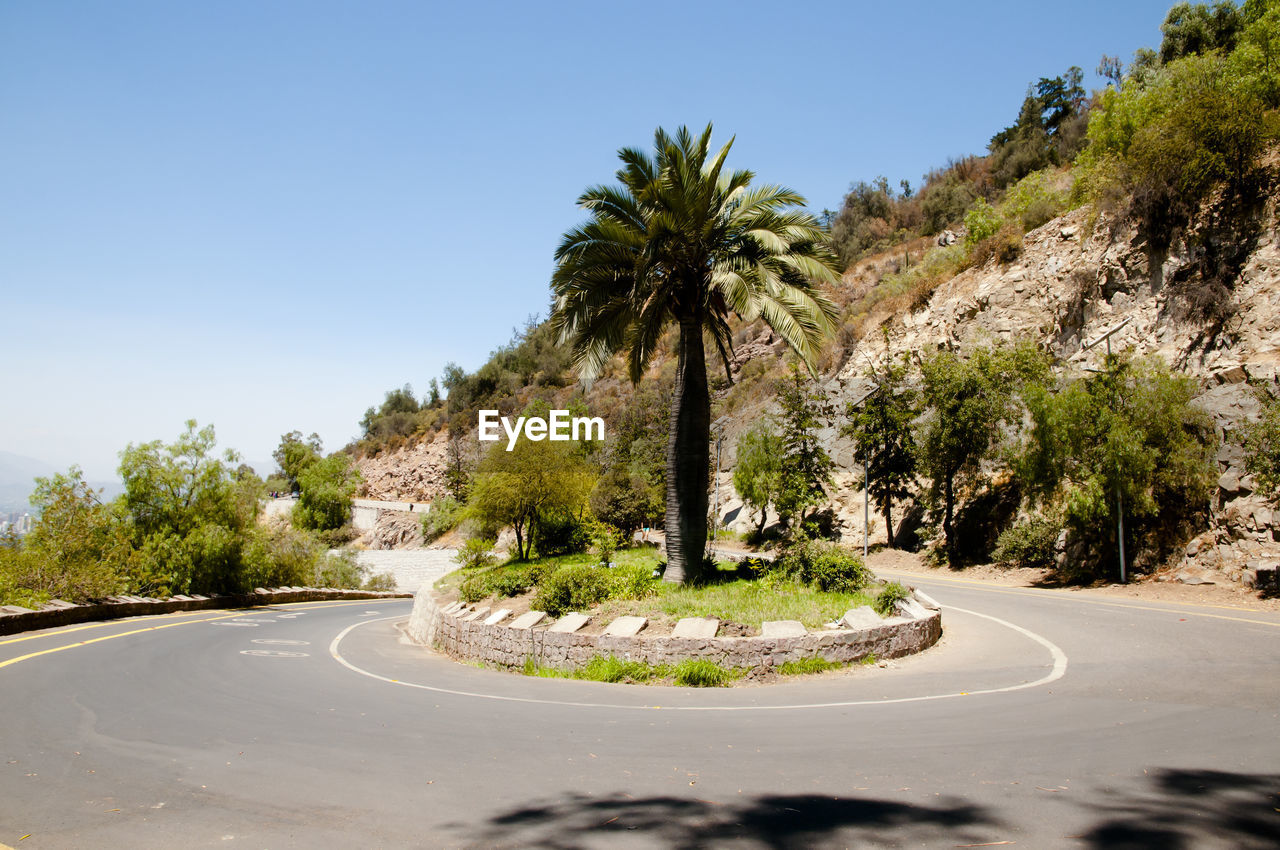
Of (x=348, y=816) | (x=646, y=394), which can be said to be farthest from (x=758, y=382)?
Result: (x=348, y=816)

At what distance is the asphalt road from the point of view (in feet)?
14.6

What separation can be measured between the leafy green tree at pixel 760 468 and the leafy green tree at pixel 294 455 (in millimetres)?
67299

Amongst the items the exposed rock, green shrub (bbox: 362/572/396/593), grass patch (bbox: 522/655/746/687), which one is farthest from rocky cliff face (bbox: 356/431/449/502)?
grass patch (bbox: 522/655/746/687)

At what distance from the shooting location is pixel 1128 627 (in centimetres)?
1330

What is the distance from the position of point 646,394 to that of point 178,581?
46.8m

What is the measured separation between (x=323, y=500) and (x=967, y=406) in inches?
2461

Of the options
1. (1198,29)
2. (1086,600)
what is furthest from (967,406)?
(1198,29)

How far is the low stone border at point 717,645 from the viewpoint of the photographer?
35.1 feet

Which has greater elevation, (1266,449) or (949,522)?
(1266,449)

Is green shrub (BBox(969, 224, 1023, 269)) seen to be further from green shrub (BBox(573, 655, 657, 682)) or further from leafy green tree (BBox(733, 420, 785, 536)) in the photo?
green shrub (BBox(573, 655, 657, 682))

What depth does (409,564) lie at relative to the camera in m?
48.6

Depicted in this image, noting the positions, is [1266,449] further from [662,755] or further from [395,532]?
[395,532]

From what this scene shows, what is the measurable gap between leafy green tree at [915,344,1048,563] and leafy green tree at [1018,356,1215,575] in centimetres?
732

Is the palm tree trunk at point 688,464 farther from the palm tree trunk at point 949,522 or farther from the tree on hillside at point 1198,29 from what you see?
the tree on hillside at point 1198,29
